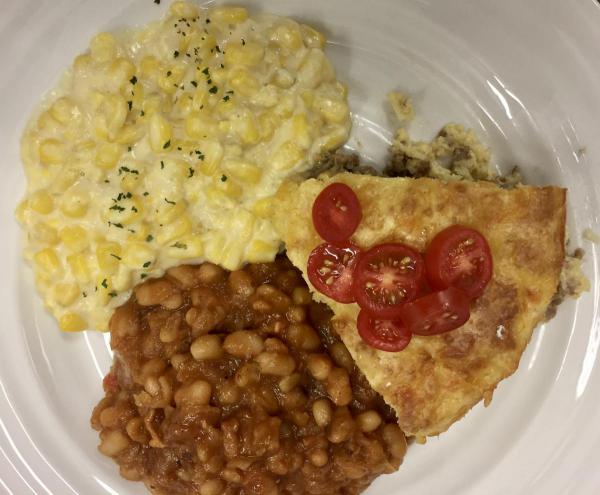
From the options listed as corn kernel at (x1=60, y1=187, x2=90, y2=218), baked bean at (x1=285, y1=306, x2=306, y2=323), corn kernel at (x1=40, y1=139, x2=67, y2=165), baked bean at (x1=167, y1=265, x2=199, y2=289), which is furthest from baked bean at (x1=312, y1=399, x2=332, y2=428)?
corn kernel at (x1=40, y1=139, x2=67, y2=165)

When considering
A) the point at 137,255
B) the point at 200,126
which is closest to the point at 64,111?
the point at 200,126

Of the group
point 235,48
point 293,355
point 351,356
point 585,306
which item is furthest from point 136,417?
point 585,306

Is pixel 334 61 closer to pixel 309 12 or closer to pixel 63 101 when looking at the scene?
pixel 309 12

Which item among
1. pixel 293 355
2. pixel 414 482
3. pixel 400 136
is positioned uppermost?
pixel 400 136

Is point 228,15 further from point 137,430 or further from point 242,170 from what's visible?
point 137,430

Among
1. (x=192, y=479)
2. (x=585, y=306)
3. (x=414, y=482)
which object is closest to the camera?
(x=192, y=479)

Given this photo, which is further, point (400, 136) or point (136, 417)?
point (400, 136)

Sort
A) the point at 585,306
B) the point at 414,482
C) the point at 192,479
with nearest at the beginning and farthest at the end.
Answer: the point at 192,479 → the point at 585,306 → the point at 414,482

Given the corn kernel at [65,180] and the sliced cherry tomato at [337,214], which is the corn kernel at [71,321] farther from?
the sliced cherry tomato at [337,214]
